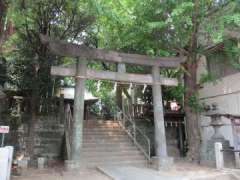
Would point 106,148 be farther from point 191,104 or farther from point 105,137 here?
point 191,104

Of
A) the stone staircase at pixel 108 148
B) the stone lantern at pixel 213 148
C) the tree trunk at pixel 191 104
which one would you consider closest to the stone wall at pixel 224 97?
the stone lantern at pixel 213 148

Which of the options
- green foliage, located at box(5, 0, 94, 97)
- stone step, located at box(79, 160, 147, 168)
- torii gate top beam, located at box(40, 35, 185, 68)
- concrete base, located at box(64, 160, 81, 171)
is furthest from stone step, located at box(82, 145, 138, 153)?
torii gate top beam, located at box(40, 35, 185, 68)

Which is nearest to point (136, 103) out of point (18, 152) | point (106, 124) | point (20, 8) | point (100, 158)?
point (106, 124)

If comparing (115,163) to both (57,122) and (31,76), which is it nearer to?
(57,122)

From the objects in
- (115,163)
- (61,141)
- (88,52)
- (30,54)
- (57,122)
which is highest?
(30,54)

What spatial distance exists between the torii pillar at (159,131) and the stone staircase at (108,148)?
1335 millimetres

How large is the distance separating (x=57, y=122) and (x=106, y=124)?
115 inches

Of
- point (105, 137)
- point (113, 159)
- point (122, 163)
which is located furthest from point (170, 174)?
point (105, 137)

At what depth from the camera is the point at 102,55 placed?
39.5 feet

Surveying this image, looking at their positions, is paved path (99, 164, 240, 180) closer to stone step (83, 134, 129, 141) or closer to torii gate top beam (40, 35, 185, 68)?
stone step (83, 134, 129, 141)

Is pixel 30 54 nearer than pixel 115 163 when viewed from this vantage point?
No

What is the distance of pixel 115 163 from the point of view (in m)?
12.6

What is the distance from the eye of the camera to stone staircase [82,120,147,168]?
12.8m

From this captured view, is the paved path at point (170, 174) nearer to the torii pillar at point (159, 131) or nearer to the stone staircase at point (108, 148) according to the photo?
the torii pillar at point (159, 131)
